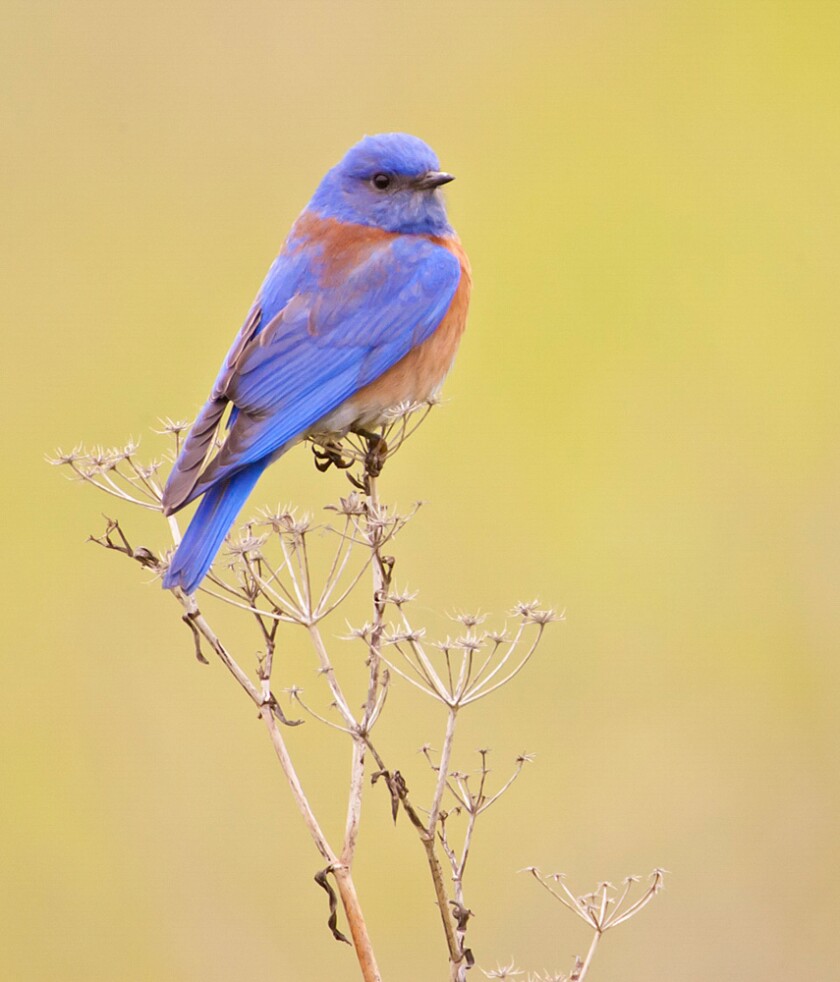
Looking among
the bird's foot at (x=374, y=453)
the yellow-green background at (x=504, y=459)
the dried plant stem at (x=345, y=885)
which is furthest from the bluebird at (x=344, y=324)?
the yellow-green background at (x=504, y=459)

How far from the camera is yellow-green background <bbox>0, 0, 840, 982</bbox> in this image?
521 cm

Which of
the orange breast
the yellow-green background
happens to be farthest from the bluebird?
the yellow-green background

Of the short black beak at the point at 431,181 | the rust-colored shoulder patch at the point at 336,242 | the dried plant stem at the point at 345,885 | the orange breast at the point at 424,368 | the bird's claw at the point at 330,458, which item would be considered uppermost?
the short black beak at the point at 431,181

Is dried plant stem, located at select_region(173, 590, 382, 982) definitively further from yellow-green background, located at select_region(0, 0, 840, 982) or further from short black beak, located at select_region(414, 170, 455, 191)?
yellow-green background, located at select_region(0, 0, 840, 982)

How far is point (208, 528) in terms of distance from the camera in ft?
11.6

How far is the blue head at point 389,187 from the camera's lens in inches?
188

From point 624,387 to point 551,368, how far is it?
1.08 ft

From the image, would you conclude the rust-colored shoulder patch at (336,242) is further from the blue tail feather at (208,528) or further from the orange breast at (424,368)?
the blue tail feather at (208,528)

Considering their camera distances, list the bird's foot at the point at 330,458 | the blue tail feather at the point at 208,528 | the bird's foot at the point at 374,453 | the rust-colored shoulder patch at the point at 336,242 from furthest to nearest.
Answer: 1. the rust-colored shoulder patch at the point at 336,242
2. the bird's foot at the point at 330,458
3. the bird's foot at the point at 374,453
4. the blue tail feather at the point at 208,528

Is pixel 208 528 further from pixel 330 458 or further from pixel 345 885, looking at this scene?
pixel 345 885

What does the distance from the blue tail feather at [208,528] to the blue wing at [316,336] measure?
0.05 m

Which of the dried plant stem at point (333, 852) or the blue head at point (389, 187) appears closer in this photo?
the dried plant stem at point (333, 852)

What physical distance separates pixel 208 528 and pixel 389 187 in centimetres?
165

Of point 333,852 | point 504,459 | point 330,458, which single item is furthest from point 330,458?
point 504,459
